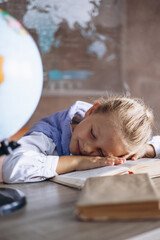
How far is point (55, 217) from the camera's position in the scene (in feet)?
1.86

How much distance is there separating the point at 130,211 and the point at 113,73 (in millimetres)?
2551

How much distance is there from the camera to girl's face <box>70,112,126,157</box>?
994mm

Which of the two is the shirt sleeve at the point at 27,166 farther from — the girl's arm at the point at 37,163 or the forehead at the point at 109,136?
the forehead at the point at 109,136

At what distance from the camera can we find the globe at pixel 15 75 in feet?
2.04

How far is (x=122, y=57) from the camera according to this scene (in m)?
3.03

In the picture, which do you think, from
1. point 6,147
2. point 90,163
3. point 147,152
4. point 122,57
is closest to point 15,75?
point 6,147

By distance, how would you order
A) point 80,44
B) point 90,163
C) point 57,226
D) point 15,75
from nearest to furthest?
point 57,226
point 15,75
point 90,163
point 80,44

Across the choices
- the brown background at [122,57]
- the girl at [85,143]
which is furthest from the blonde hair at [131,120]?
the brown background at [122,57]

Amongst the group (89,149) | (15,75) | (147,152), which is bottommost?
(147,152)

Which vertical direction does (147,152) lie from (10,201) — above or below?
below

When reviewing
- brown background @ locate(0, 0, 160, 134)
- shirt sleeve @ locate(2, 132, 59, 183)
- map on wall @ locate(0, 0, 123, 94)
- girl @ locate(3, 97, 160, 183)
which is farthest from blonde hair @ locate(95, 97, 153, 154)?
brown background @ locate(0, 0, 160, 134)

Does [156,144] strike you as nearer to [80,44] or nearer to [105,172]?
[105,172]

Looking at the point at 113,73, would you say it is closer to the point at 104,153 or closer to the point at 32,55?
the point at 104,153

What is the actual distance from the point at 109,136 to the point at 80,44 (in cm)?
201
